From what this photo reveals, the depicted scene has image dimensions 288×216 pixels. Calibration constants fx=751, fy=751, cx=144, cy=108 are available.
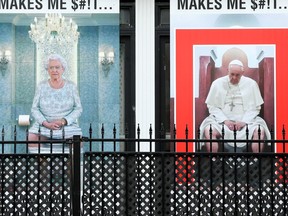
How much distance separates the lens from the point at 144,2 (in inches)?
488

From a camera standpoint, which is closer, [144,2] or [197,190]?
[197,190]

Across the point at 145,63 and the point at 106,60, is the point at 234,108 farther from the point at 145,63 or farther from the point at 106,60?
the point at 106,60

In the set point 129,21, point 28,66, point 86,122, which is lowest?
point 86,122

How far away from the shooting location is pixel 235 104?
1227cm

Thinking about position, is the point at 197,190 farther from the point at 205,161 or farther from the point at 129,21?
the point at 129,21

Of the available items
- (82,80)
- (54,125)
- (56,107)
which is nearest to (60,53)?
(82,80)

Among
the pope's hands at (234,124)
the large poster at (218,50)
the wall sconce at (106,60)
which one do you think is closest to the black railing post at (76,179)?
the large poster at (218,50)

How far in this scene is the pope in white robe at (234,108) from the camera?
40.1 ft

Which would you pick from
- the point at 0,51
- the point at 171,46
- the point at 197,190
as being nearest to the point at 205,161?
the point at 197,190

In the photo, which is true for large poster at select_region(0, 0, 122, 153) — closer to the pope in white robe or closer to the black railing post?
the pope in white robe

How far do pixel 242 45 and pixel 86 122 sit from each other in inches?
112

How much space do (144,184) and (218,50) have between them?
4.85 metres

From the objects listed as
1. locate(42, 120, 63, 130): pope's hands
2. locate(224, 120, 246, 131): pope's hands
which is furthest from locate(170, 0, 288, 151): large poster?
locate(42, 120, 63, 130): pope's hands

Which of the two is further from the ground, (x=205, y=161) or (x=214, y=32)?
(x=214, y=32)
